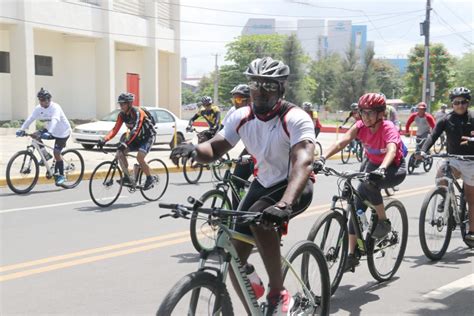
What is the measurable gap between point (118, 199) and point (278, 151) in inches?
286

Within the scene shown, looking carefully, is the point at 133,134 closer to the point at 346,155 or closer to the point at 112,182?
the point at 112,182

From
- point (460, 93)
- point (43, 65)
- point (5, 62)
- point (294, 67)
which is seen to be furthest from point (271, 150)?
point (294, 67)

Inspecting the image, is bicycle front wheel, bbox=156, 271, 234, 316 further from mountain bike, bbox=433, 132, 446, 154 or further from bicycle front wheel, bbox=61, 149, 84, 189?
mountain bike, bbox=433, 132, 446, 154

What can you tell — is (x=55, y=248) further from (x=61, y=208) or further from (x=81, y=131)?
(x=81, y=131)

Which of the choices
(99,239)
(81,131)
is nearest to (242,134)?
(99,239)

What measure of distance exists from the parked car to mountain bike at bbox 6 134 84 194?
21.0ft

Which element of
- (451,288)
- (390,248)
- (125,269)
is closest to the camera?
(451,288)

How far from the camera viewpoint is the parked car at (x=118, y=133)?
19.1m

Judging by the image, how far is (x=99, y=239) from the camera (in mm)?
7309

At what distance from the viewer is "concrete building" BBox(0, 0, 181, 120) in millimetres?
27453

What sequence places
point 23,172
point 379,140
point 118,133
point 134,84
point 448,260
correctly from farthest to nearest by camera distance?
point 134,84 → point 118,133 → point 23,172 → point 448,260 → point 379,140

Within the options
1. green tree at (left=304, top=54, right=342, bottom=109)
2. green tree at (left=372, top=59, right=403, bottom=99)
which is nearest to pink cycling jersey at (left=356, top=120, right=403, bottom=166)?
A: green tree at (left=304, top=54, right=342, bottom=109)

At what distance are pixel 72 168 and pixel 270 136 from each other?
9129 millimetres

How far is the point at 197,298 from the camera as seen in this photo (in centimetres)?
308
